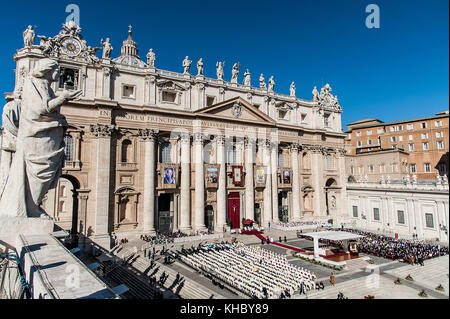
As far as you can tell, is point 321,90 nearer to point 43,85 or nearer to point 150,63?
point 150,63

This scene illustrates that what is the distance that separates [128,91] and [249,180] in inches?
797

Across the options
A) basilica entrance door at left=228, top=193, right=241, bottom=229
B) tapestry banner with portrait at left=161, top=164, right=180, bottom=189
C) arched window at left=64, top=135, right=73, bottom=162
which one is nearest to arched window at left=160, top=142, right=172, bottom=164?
tapestry banner with portrait at left=161, top=164, right=180, bottom=189

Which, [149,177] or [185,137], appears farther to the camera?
[185,137]

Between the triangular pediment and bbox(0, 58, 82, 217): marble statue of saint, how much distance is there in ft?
98.8

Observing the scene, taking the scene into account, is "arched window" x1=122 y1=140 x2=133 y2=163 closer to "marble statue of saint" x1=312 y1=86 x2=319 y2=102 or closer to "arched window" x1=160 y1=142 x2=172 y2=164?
"arched window" x1=160 y1=142 x2=172 y2=164

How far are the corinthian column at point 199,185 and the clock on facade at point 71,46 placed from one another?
16.9 m

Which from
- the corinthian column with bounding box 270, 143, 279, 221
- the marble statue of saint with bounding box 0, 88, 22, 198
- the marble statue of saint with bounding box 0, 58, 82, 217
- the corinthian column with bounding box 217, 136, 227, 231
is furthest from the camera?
the corinthian column with bounding box 270, 143, 279, 221

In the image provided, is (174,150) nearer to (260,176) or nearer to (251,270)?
(260,176)

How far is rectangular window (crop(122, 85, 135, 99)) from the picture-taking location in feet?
118

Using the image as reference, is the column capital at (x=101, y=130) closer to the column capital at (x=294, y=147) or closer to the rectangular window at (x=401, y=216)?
the column capital at (x=294, y=147)

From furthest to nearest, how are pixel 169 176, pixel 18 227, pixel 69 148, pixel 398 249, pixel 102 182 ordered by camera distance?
1. pixel 169 176
2. pixel 69 148
3. pixel 102 182
4. pixel 398 249
5. pixel 18 227

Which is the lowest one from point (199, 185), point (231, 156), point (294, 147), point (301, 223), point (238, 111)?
point (301, 223)

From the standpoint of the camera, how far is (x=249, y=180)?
41938mm

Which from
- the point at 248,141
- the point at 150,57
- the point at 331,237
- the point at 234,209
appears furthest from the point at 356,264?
the point at 150,57
